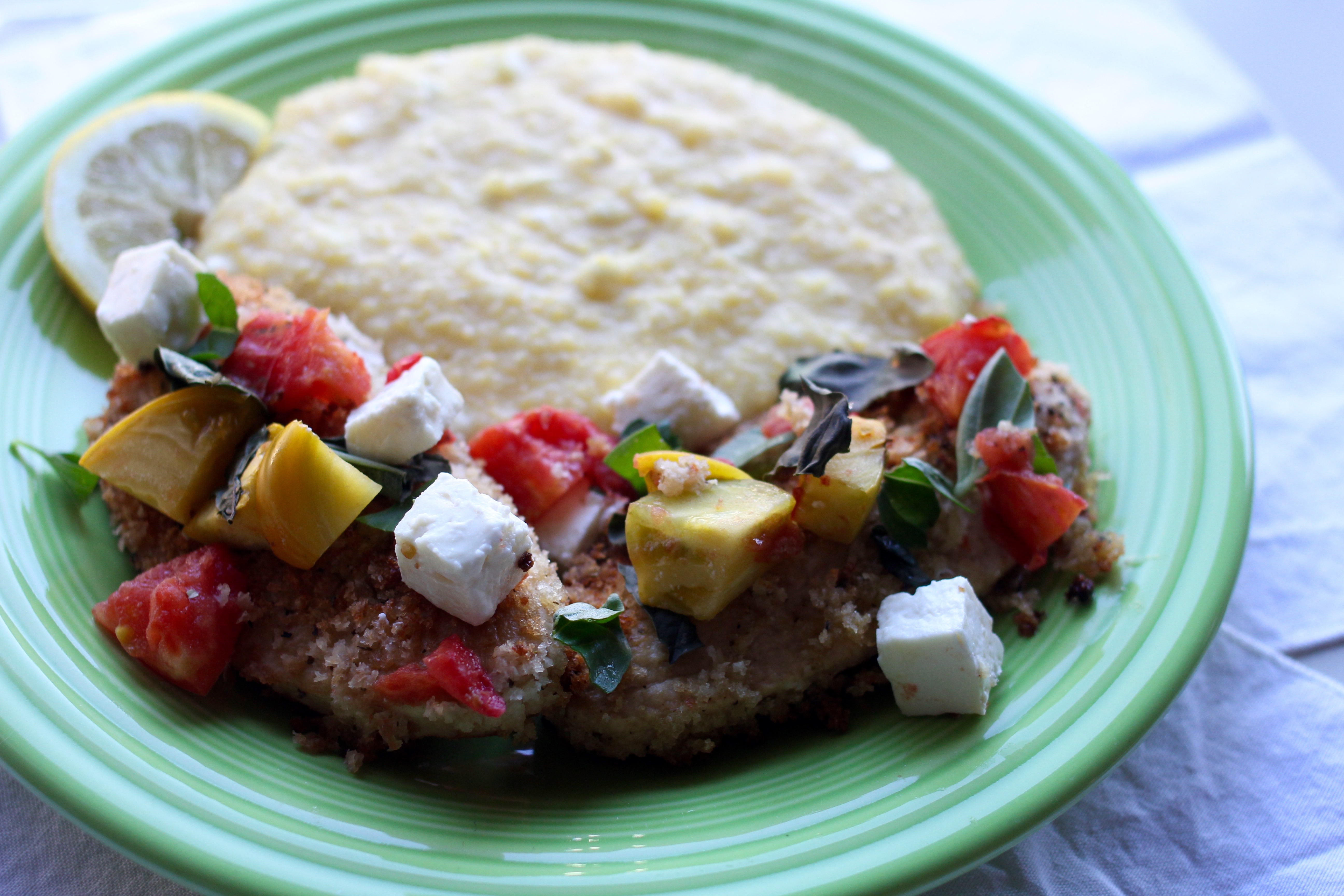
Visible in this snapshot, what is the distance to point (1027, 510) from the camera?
2.95 meters

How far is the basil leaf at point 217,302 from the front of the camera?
300 cm

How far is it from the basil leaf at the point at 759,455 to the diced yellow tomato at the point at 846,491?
0.60ft

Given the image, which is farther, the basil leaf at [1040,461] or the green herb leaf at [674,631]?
the basil leaf at [1040,461]

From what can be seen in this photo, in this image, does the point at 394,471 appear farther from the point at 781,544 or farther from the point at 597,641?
the point at 781,544

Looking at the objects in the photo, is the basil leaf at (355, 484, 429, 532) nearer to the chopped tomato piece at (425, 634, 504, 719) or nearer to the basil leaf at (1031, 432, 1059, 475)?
the chopped tomato piece at (425, 634, 504, 719)

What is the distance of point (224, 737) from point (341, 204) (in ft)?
6.75

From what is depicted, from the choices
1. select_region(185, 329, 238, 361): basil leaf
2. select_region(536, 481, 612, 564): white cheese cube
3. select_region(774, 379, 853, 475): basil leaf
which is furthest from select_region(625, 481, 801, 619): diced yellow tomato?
select_region(185, 329, 238, 361): basil leaf

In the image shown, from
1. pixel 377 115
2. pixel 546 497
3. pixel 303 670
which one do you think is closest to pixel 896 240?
pixel 546 497

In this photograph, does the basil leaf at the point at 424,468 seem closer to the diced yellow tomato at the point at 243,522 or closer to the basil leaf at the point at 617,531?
the diced yellow tomato at the point at 243,522

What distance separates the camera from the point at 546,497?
3.09 m

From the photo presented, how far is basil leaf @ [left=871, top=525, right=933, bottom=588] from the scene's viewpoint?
2.85 meters

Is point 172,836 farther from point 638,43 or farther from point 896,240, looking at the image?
point 638,43

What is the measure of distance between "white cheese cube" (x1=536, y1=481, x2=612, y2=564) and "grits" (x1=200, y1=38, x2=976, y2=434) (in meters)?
0.45

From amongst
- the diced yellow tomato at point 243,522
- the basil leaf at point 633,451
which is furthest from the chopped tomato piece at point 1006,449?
the diced yellow tomato at point 243,522
